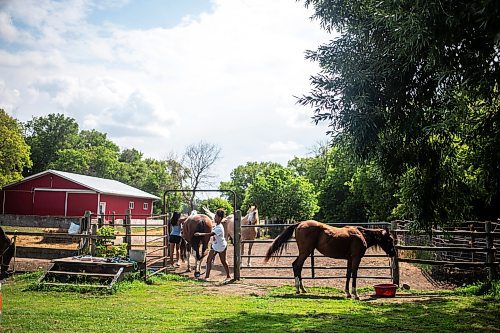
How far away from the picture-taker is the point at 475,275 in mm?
11969

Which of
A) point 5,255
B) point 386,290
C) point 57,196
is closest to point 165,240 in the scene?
point 5,255

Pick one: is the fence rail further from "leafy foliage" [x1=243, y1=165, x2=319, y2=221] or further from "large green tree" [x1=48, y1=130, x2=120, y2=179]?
"large green tree" [x1=48, y1=130, x2=120, y2=179]

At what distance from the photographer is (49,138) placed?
59188 mm

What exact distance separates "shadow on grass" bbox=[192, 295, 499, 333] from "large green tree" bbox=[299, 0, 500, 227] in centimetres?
155

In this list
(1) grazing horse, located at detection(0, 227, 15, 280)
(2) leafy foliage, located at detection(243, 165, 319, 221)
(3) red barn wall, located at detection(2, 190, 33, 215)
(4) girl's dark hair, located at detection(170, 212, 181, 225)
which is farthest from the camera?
(3) red barn wall, located at detection(2, 190, 33, 215)

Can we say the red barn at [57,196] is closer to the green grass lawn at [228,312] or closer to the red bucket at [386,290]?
the green grass lawn at [228,312]

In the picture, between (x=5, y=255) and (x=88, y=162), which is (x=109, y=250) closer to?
(x=5, y=255)

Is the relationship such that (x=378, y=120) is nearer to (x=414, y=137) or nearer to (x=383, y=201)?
(x=414, y=137)

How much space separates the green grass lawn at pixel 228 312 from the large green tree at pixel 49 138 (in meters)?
51.9

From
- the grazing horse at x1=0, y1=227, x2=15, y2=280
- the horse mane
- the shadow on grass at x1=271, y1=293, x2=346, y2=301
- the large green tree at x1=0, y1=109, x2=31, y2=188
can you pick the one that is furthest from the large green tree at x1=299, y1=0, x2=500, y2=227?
the large green tree at x1=0, y1=109, x2=31, y2=188

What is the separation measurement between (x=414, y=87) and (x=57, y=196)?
31068mm

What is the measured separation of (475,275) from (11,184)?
32870 mm

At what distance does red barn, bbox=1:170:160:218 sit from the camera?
108 feet

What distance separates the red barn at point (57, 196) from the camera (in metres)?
32.9
